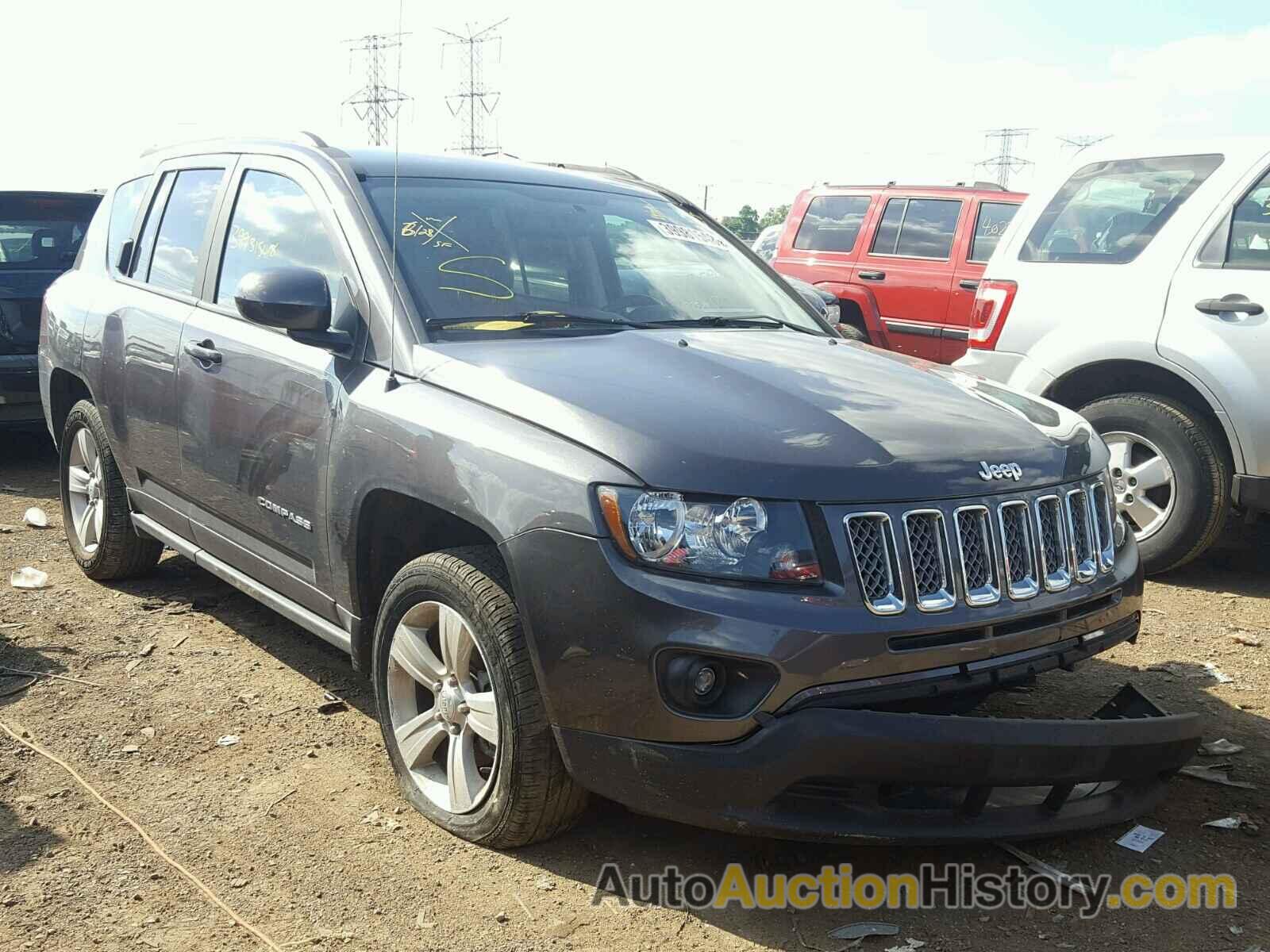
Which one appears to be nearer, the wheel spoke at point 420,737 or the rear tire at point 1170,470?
the wheel spoke at point 420,737

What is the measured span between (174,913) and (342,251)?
6.02 feet

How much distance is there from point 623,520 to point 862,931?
1.09 m

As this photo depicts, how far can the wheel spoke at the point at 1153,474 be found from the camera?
5.59 metres

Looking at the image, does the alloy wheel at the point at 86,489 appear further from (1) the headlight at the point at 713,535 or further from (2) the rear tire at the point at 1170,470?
(2) the rear tire at the point at 1170,470

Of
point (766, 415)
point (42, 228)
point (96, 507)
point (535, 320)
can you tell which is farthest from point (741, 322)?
point (42, 228)

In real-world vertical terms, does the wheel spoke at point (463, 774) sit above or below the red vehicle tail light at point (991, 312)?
below

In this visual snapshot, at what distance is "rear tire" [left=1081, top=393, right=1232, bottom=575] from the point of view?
17.9ft

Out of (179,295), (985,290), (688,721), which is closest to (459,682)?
(688,721)

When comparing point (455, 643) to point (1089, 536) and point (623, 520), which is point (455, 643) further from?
point (1089, 536)

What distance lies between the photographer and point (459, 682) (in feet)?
10.2

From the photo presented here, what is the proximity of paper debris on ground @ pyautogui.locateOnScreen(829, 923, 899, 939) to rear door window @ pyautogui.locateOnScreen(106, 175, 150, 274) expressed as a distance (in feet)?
12.8

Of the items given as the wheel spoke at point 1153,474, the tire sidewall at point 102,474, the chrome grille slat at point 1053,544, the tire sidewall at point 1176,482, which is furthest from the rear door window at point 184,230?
the wheel spoke at point 1153,474

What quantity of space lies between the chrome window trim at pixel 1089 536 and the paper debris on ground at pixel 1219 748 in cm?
98

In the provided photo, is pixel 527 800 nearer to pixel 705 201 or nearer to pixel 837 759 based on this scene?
pixel 837 759
